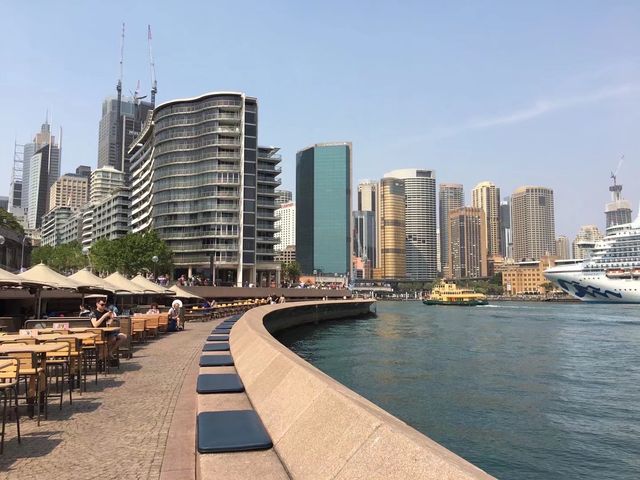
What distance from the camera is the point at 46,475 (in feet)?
17.2

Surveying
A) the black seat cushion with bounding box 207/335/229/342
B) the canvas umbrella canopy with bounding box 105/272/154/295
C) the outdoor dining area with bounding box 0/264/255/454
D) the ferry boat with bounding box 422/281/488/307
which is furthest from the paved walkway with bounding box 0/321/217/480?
the ferry boat with bounding box 422/281/488/307

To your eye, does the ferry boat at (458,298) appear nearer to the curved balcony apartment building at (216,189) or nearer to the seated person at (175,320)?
the curved balcony apartment building at (216,189)

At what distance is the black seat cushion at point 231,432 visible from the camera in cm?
505

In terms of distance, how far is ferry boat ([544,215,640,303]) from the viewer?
384 feet

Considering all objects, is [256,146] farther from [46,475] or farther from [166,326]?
[46,475]

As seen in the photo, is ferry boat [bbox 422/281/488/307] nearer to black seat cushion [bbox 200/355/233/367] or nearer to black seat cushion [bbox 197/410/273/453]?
black seat cushion [bbox 200/355/233/367]

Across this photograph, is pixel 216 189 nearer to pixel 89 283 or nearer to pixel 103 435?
pixel 89 283

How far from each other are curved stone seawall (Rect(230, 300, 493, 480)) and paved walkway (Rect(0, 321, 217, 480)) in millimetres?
1459

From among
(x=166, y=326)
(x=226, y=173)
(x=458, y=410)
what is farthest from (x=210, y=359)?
(x=226, y=173)

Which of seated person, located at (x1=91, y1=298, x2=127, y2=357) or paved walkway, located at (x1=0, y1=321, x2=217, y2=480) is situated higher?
seated person, located at (x1=91, y1=298, x2=127, y2=357)

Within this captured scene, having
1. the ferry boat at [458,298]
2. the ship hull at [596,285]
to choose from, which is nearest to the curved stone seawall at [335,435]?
the ferry boat at [458,298]

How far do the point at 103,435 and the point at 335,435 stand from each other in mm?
3842

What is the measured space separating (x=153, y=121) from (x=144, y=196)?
2041 centimetres

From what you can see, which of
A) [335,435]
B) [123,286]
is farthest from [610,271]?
[335,435]
